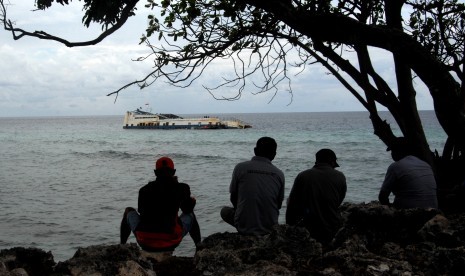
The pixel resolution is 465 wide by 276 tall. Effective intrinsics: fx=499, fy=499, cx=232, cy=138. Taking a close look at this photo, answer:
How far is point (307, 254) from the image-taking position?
3736 mm

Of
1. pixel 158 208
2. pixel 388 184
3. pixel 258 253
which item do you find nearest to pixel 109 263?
pixel 258 253

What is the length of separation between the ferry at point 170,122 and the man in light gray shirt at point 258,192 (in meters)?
76.6

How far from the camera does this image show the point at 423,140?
20.1 feet

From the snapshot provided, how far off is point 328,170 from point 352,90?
4.63 feet

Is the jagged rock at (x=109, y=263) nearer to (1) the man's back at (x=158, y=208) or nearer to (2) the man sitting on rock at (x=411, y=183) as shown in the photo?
(1) the man's back at (x=158, y=208)

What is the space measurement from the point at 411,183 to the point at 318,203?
1.07 m

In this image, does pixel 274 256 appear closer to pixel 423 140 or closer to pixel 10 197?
pixel 423 140

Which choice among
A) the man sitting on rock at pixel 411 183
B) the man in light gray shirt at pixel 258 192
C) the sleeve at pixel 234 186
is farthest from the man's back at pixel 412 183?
the sleeve at pixel 234 186

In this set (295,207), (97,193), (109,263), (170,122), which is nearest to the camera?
(109,263)

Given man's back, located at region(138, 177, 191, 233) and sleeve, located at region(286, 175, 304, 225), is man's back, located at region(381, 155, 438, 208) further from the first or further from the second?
man's back, located at region(138, 177, 191, 233)

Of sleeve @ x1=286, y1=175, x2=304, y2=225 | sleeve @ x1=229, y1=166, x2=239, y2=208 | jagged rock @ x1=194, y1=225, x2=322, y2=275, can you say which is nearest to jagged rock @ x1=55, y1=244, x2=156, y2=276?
jagged rock @ x1=194, y1=225, x2=322, y2=275

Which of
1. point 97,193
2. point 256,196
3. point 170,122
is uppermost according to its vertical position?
point 256,196

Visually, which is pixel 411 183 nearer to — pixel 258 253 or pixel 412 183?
pixel 412 183

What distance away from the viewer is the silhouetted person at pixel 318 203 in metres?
5.11
